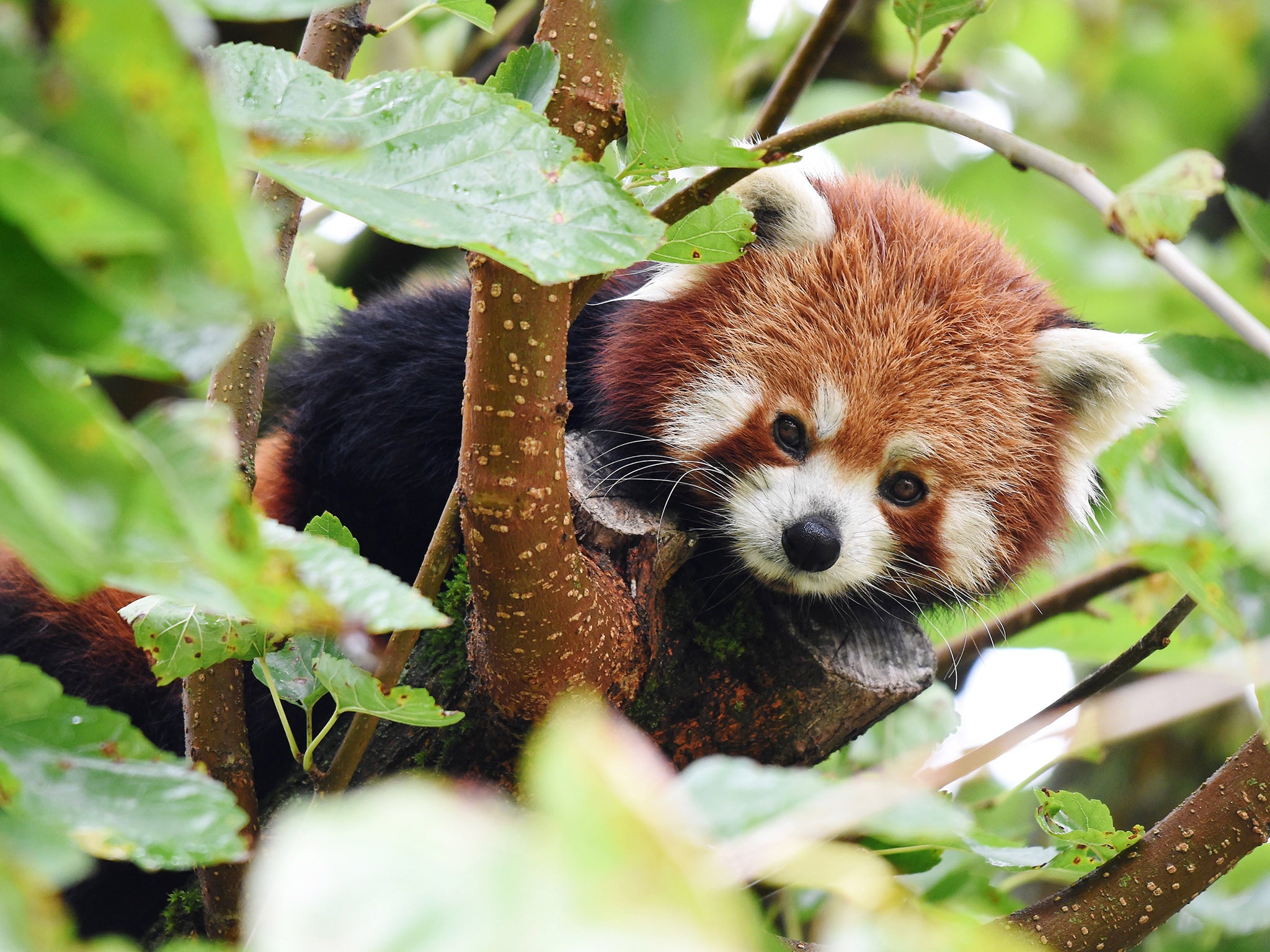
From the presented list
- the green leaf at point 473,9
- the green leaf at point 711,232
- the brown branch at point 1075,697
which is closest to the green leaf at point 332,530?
the green leaf at point 711,232

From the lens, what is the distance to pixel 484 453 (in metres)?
1.26

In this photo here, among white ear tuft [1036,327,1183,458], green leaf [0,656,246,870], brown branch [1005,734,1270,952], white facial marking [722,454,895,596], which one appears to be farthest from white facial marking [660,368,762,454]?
green leaf [0,656,246,870]

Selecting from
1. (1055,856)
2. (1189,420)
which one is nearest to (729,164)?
(1189,420)

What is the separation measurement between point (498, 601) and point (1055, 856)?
889 millimetres

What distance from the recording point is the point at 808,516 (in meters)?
2.15

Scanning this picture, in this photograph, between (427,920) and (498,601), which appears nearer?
(427,920)

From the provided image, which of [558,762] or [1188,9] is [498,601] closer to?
[558,762]

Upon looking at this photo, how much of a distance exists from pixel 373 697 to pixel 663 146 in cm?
70

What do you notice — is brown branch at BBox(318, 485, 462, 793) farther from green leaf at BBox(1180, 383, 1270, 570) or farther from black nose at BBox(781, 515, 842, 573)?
green leaf at BBox(1180, 383, 1270, 570)

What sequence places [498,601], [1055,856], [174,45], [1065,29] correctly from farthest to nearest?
[1065,29] → [1055,856] → [498,601] → [174,45]

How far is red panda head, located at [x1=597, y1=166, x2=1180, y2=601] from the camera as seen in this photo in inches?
85.2

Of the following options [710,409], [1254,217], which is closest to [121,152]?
[1254,217]

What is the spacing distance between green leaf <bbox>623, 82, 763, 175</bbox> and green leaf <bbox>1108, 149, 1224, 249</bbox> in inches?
13.6

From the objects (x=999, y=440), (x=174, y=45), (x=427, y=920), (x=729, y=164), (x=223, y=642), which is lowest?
(x=223, y=642)
